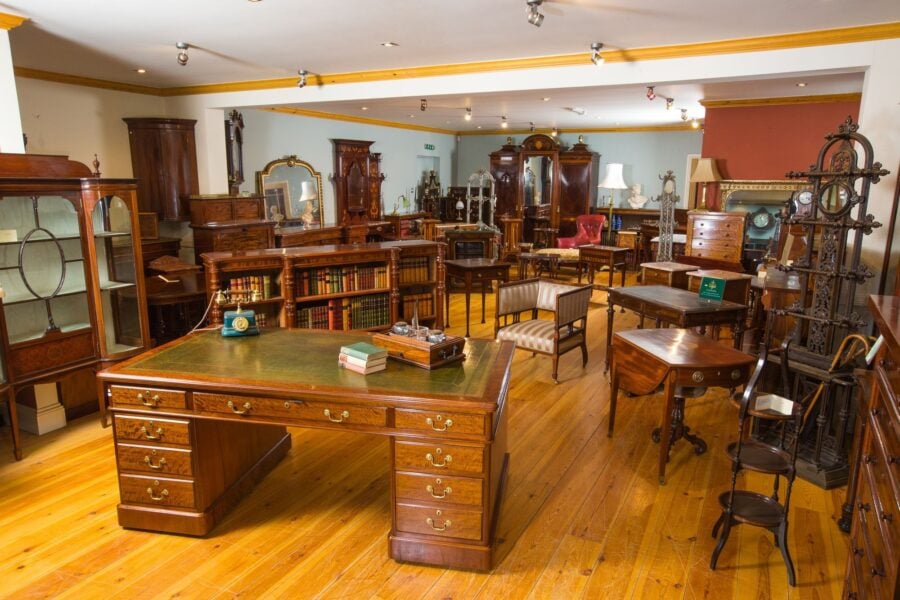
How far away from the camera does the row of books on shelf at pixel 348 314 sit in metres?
5.25

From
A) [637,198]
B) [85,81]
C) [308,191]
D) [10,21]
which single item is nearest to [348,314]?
[10,21]

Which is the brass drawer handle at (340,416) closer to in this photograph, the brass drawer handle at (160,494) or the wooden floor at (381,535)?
the wooden floor at (381,535)

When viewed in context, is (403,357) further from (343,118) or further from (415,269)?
(343,118)

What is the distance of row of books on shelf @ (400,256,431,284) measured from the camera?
19.3 ft

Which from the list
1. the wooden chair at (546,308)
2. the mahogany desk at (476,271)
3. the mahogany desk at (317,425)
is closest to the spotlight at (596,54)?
the wooden chair at (546,308)

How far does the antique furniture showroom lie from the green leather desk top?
23mm

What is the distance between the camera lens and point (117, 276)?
178 inches

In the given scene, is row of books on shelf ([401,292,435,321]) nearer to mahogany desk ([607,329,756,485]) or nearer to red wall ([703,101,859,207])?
mahogany desk ([607,329,756,485])

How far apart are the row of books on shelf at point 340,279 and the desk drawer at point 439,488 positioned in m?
2.82

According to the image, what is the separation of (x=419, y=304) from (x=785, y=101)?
18.8 ft

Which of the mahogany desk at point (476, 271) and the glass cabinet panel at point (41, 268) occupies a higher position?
the glass cabinet panel at point (41, 268)

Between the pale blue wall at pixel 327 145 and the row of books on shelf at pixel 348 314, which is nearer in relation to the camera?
the row of books on shelf at pixel 348 314

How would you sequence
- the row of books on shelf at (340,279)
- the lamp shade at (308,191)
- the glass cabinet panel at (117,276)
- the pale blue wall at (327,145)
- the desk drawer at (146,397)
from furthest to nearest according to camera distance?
the lamp shade at (308,191) → the pale blue wall at (327,145) → the row of books on shelf at (340,279) → the glass cabinet panel at (117,276) → the desk drawer at (146,397)

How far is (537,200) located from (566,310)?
741 centimetres
